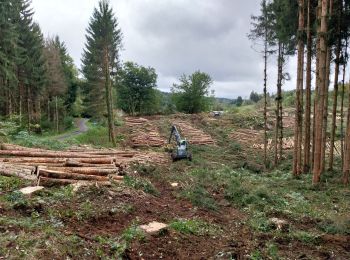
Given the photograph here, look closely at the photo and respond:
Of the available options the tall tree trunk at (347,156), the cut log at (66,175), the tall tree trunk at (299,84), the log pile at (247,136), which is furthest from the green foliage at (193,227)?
the log pile at (247,136)

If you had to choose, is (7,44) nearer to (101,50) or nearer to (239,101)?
(101,50)

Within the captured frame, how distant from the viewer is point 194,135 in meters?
33.8

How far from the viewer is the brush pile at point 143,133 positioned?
2930cm

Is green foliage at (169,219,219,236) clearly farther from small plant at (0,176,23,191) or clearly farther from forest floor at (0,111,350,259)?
small plant at (0,176,23,191)

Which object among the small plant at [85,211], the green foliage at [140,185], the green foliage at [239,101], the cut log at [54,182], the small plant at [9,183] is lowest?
the green foliage at [140,185]

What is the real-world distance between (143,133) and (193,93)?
21400mm

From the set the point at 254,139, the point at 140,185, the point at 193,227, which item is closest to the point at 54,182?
the point at 140,185

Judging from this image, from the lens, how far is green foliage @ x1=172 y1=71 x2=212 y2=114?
51.6 m

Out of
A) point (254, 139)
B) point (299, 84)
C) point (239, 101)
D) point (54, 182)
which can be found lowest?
Result: point (254, 139)

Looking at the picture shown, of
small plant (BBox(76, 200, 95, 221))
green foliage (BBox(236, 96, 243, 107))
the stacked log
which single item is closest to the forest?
small plant (BBox(76, 200, 95, 221))

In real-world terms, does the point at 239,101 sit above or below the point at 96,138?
above

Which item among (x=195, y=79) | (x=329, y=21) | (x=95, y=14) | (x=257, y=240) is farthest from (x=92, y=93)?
(x=257, y=240)

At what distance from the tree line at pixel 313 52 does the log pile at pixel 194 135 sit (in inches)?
433

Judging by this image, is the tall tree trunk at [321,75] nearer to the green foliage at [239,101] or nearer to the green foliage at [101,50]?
the green foliage at [101,50]
